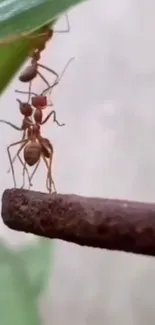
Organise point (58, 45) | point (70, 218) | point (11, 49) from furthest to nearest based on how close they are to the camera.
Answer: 1. point (58, 45)
2. point (11, 49)
3. point (70, 218)

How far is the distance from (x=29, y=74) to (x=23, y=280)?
0.77 feet

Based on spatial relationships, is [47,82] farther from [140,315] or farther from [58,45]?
[140,315]

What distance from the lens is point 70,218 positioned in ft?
1.47

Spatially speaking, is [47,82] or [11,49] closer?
[11,49]

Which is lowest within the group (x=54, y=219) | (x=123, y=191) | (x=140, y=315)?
(x=140, y=315)

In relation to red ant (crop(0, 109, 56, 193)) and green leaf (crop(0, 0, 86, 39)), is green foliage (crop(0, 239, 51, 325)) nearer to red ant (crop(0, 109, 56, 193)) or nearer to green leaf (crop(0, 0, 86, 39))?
red ant (crop(0, 109, 56, 193))

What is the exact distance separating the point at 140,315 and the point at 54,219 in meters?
0.37

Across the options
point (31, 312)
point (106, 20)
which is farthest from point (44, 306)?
point (106, 20)

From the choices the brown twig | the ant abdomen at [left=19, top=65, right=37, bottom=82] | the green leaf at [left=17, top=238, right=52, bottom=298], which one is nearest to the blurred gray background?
the green leaf at [left=17, top=238, right=52, bottom=298]

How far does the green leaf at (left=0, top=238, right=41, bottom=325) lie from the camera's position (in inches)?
29.7

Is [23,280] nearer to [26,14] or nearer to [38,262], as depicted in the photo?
[38,262]

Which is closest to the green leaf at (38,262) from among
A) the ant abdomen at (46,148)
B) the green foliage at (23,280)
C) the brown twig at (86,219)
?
the green foliage at (23,280)

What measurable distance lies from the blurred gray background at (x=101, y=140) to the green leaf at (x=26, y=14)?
400mm

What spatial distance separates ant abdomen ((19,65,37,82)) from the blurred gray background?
13 centimetres
